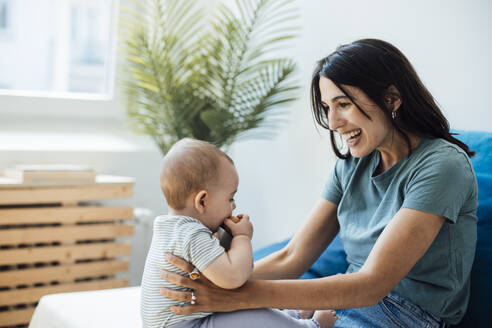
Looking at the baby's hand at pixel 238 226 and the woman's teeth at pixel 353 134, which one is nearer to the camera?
the baby's hand at pixel 238 226

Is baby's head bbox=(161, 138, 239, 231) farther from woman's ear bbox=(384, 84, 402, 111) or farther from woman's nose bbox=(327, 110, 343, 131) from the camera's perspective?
woman's ear bbox=(384, 84, 402, 111)

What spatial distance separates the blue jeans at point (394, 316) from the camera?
4.25 ft

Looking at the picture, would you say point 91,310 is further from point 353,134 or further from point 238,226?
point 353,134

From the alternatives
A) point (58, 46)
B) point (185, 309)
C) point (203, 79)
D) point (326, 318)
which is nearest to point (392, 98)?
point (326, 318)

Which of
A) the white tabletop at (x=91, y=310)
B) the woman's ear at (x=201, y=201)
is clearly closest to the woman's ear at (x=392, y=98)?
the woman's ear at (x=201, y=201)

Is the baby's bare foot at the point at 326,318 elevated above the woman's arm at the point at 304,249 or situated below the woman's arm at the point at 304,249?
below

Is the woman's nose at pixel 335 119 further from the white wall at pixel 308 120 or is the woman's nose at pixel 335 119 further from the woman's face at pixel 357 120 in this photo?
the white wall at pixel 308 120

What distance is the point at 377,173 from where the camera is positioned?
1443mm

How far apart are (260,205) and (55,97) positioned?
1.29 meters

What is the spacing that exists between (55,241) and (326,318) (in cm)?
161

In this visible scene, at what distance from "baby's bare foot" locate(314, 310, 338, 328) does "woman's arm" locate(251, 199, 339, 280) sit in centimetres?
25

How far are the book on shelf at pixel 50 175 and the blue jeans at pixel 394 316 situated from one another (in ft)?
5.17

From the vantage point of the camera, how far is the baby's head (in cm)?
119

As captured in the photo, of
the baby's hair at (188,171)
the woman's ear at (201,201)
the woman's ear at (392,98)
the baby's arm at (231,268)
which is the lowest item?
the baby's arm at (231,268)
